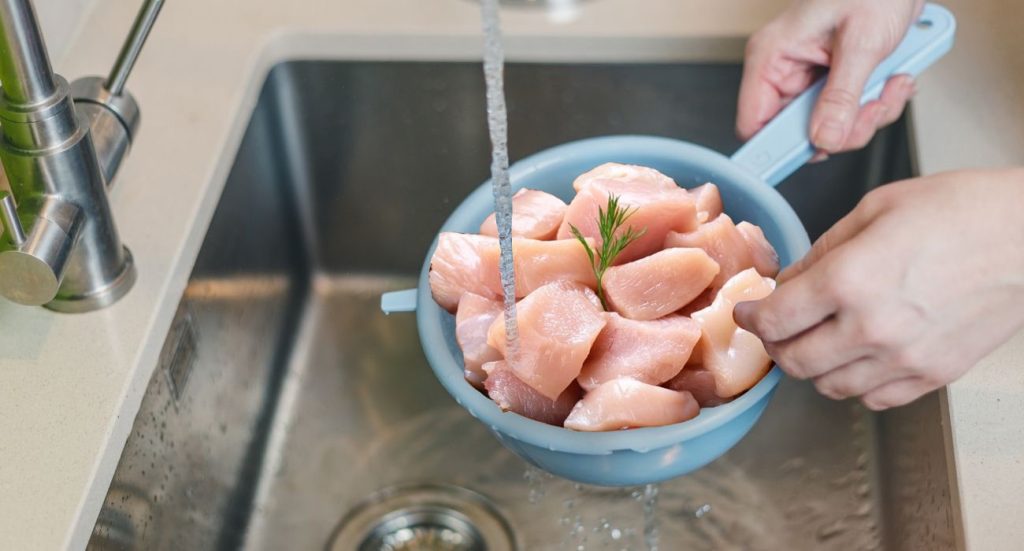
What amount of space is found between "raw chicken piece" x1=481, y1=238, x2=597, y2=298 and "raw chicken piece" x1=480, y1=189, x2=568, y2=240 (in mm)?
35

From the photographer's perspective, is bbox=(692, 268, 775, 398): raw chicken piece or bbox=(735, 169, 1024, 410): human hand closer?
bbox=(735, 169, 1024, 410): human hand

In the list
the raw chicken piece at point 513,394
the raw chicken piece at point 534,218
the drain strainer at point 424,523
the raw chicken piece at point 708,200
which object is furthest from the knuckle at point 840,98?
the drain strainer at point 424,523

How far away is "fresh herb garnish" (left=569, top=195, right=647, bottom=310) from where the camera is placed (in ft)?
2.65

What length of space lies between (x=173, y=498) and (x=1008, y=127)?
30.1 inches

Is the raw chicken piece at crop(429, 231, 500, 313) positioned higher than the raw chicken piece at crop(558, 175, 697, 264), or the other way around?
the raw chicken piece at crop(558, 175, 697, 264)

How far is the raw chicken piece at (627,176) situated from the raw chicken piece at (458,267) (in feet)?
0.33

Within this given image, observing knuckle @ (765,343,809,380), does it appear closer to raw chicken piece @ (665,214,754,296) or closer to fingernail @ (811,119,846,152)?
raw chicken piece @ (665,214,754,296)

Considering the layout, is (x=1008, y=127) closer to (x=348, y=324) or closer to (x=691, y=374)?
(x=691, y=374)

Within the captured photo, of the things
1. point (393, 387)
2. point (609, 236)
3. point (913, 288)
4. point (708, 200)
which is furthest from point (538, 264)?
point (393, 387)

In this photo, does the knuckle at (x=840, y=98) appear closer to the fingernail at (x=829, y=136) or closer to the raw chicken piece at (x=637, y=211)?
the fingernail at (x=829, y=136)

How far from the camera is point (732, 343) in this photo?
762 millimetres

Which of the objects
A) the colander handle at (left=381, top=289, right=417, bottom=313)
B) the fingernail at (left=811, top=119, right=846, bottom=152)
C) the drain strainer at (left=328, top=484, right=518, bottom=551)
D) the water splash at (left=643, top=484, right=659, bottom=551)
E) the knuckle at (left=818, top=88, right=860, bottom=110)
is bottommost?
the drain strainer at (left=328, top=484, right=518, bottom=551)

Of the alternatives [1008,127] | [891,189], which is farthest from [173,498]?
[1008,127]

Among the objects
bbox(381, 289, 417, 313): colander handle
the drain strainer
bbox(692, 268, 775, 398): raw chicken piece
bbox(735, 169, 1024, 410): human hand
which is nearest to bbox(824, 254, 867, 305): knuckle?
bbox(735, 169, 1024, 410): human hand
